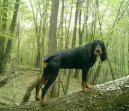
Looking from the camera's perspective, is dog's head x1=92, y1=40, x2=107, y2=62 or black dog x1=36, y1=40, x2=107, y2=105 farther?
black dog x1=36, y1=40, x2=107, y2=105

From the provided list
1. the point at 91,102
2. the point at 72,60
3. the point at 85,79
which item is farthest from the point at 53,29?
the point at 91,102

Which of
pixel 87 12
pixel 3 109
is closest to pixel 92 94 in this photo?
pixel 3 109

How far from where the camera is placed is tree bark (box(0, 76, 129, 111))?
591 cm

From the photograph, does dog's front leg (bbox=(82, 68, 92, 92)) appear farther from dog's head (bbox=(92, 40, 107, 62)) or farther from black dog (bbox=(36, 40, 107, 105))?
dog's head (bbox=(92, 40, 107, 62))

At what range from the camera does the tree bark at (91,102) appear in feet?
19.4

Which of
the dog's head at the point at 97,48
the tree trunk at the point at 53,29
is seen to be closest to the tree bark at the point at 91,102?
the dog's head at the point at 97,48

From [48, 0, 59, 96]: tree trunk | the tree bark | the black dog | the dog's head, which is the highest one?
[48, 0, 59, 96]: tree trunk

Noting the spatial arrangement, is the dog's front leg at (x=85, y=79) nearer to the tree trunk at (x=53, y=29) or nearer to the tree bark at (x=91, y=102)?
the tree bark at (x=91, y=102)

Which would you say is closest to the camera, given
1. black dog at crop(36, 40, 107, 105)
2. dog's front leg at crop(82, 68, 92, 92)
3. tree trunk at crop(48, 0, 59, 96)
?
black dog at crop(36, 40, 107, 105)

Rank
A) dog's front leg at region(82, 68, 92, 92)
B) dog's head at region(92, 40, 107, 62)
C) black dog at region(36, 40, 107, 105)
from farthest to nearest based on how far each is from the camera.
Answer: dog's front leg at region(82, 68, 92, 92) → black dog at region(36, 40, 107, 105) → dog's head at region(92, 40, 107, 62)

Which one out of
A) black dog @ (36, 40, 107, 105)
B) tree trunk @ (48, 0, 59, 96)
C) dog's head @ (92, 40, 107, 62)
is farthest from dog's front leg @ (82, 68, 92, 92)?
tree trunk @ (48, 0, 59, 96)

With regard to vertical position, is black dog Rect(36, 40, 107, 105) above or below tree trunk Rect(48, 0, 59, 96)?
below

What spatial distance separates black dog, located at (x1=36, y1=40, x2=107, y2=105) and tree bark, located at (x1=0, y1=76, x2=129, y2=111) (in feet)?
0.61

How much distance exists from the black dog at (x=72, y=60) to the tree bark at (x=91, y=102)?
0.61 feet
